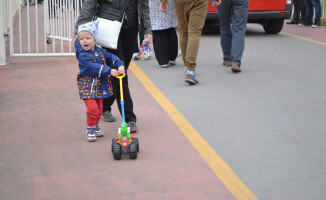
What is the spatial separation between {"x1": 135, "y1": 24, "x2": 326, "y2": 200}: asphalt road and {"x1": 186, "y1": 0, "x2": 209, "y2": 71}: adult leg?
14.3 inches

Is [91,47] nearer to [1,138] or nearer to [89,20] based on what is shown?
[89,20]

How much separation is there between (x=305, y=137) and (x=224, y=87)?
7.85 ft

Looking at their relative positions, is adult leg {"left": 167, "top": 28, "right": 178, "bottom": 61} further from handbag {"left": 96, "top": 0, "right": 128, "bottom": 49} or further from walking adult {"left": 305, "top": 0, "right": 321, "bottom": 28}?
walking adult {"left": 305, "top": 0, "right": 321, "bottom": 28}

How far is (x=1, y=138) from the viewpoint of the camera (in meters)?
5.73

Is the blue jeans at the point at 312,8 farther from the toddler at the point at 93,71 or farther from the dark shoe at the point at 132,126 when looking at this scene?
the toddler at the point at 93,71

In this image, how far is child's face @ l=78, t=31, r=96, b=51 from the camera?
5395 mm

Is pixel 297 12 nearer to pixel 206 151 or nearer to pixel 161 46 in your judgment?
pixel 161 46

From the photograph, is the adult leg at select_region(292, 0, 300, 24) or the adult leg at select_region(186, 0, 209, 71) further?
the adult leg at select_region(292, 0, 300, 24)

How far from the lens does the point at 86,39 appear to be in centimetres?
541

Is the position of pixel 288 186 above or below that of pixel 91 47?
below

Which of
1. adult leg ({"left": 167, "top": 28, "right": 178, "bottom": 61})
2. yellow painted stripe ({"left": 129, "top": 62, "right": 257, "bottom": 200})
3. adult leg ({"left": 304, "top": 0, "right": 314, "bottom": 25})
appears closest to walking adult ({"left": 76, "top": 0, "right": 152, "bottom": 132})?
yellow painted stripe ({"left": 129, "top": 62, "right": 257, "bottom": 200})


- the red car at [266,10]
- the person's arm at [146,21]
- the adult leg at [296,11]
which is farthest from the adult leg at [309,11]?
the person's arm at [146,21]

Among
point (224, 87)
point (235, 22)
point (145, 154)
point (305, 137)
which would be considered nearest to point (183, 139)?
point (145, 154)

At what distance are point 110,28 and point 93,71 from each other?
0.47 metres
